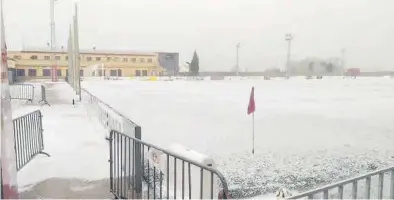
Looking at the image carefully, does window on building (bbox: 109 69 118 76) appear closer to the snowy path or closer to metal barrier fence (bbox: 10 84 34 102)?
metal barrier fence (bbox: 10 84 34 102)

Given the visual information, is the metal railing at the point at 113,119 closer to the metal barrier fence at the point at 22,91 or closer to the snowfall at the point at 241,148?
the snowfall at the point at 241,148

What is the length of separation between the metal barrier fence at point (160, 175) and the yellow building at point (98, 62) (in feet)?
266

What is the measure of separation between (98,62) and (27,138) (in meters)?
86.6

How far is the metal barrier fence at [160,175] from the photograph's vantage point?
374 centimetres

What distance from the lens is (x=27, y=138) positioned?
7.98 meters

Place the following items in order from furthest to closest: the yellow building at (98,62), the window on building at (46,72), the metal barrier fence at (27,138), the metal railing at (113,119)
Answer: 1. the window on building at (46,72)
2. the yellow building at (98,62)
3. the metal railing at (113,119)
4. the metal barrier fence at (27,138)

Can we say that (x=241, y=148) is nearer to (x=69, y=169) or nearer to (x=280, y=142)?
(x=280, y=142)

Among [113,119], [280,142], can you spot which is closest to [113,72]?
[280,142]

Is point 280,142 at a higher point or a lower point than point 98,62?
lower

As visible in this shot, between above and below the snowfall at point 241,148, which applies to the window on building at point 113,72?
above

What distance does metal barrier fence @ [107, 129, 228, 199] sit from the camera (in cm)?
374

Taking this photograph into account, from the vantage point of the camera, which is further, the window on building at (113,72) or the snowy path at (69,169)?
the window on building at (113,72)

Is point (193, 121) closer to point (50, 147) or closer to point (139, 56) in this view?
point (50, 147)

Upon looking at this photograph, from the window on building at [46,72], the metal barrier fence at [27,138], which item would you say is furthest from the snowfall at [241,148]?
the window on building at [46,72]
